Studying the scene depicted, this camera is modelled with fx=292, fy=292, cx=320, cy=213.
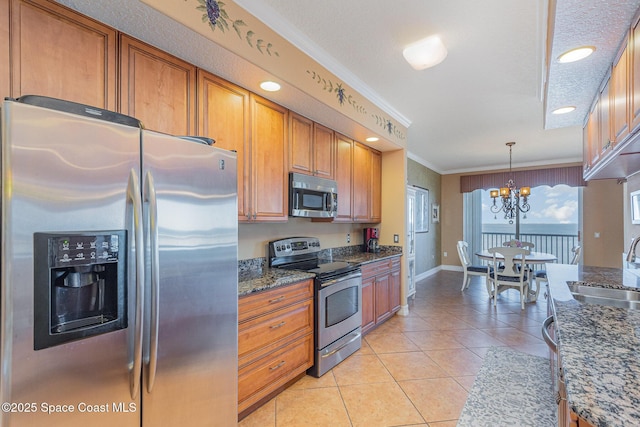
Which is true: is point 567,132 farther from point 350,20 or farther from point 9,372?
point 9,372

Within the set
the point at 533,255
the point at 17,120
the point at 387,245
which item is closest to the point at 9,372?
the point at 17,120

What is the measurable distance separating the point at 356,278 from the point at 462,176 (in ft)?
18.8

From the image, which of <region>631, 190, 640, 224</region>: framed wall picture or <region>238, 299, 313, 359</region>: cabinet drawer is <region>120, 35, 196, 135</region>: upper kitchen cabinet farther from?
<region>631, 190, 640, 224</region>: framed wall picture

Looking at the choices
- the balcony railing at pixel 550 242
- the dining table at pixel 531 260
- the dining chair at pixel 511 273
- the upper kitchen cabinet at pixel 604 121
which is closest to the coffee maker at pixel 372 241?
the dining chair at pixel 511 273

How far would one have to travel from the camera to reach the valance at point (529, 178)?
236 inches

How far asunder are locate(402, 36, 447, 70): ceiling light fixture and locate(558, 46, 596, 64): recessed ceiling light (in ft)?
2.44

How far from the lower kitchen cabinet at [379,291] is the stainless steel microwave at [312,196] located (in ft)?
2.53

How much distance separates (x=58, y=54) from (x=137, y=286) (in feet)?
3.61

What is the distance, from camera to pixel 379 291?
11.5ft

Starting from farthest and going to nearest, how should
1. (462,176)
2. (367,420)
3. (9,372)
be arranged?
1. (462,176)
2. (367,420)
3. (9,372)

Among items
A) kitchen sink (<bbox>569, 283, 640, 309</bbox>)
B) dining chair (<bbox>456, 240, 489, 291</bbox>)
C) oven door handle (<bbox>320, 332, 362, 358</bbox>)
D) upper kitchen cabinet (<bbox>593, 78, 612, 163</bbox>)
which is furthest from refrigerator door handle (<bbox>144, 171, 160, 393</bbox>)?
dining chair (<bbox>456, 240, 489, 291</bbox>)

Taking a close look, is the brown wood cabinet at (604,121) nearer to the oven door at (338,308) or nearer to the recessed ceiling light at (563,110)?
the recessed ceiling light at (563,110)

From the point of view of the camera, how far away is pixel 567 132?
14.1 feet

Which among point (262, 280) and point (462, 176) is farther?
point (462, 176)
